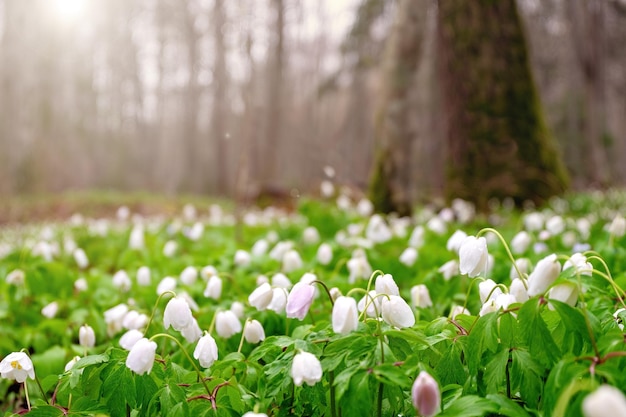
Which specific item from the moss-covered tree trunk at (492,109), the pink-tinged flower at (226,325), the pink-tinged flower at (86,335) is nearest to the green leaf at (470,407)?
the pink-tinged flower at (226,325)

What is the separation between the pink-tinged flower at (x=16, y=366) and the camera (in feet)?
5.08

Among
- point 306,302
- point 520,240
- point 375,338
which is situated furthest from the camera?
point 520,240

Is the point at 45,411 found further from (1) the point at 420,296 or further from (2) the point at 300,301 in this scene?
(1) the point at 420,296

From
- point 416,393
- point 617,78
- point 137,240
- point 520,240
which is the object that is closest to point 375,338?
point 416,393

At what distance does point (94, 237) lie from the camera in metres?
5.41

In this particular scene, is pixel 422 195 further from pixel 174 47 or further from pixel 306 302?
pixel 174 47

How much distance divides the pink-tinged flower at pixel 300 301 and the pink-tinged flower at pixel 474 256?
40 centimetres

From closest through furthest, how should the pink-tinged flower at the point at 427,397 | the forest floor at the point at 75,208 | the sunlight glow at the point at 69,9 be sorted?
the pink-tinged flower at the point at 427,397 < the forest floor at the point at 75,208 < the sunlight glow at the point at 69,9

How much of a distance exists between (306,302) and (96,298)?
6.09 feet

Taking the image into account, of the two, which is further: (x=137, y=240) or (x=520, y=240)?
(x=137, y=240)

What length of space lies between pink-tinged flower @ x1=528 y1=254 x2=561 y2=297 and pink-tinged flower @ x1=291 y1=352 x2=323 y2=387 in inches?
21.1

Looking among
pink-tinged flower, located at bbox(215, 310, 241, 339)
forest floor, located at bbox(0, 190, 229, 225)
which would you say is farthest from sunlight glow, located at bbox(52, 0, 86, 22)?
pink-tinged flower, located at bbox(215, 310, 241, 339)

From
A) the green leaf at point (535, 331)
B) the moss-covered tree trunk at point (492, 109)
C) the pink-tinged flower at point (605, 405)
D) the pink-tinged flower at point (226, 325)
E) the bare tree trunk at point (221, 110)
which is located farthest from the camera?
the bare tree trunk at point (221, 110)

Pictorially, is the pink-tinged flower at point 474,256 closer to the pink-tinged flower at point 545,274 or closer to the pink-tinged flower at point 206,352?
the pink-tinged flower at point 545,274
